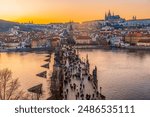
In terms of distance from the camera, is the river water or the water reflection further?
the water reflection

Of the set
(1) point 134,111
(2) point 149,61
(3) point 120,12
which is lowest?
(2) point 149,61

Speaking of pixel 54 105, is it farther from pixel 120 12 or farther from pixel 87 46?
pixel 87 46

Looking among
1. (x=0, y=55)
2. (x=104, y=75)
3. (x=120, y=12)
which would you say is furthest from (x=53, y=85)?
(x=0, y=55)

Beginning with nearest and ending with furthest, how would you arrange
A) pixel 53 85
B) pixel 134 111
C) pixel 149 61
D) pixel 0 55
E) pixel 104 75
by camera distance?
1. pixel 134 111
2. pixel 53 85
3. pixel 104 75
4. pixel 0 55
5. pixel 149 61

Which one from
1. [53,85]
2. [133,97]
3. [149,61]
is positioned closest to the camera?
[133,97]

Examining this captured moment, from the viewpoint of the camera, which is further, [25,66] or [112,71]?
[25,66]

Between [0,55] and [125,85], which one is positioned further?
[0,55]

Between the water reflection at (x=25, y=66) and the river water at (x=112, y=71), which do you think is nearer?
the river water at (x=112, y=71)

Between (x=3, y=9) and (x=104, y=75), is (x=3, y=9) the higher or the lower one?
the higher one
